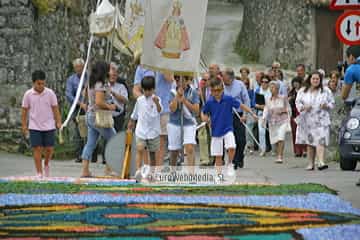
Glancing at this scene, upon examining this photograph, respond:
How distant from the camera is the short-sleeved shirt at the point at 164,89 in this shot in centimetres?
1675

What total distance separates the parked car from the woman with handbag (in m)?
3.50

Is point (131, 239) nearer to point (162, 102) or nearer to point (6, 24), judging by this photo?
point (162, 102)

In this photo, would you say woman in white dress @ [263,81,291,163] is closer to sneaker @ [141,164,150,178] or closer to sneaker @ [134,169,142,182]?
sneaker @ [141,164,150,178]

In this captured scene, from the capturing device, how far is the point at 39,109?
55.3 ft

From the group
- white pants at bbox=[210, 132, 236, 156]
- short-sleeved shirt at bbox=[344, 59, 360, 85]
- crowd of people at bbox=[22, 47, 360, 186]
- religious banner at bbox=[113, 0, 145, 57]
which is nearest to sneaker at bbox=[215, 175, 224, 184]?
crowd of people at bbox=[22, 47, 360, 186]

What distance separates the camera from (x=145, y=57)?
15.5 metres

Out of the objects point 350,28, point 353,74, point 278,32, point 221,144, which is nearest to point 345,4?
point 350,28

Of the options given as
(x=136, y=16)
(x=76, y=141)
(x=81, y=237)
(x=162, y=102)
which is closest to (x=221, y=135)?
(x=162, y=102)

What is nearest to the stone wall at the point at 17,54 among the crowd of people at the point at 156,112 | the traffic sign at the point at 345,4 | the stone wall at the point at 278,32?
the crowd of people at the point at 156,112

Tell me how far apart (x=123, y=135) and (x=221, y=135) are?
1.33m

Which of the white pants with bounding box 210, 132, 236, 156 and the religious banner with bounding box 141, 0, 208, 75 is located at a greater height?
the religious banner with bounding box 141, 0, 208, 75

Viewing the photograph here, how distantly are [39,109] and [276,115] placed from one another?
7.08m

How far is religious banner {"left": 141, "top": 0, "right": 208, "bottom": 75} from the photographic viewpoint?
50.8ft

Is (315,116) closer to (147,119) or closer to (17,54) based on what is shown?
(147,119)
